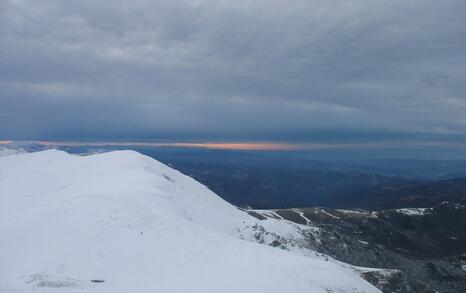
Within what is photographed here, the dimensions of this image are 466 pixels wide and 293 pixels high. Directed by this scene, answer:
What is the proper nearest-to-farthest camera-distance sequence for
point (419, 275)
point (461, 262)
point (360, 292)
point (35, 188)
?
1. point (360, 292)
2. point (35, 188)
3. point (419, 275)
4. point (461, 262)

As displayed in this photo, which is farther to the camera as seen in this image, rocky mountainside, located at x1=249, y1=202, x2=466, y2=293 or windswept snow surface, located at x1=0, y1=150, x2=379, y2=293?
rocky mountainside, located at x1=249, y1=202, x2=466, y2=293

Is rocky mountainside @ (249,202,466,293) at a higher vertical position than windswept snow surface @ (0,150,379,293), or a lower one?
lower

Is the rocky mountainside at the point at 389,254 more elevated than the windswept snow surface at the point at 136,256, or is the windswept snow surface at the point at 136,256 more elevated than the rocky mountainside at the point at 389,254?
the windswept snow surface at the point at 136,256

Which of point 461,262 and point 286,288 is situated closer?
point 286,288

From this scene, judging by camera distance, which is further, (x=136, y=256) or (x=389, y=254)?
(x=389, y=254)

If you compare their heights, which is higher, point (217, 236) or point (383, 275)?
point (217, 236)

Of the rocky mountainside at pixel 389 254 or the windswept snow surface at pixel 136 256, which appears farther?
the rocky mountainside at pixel 389 254

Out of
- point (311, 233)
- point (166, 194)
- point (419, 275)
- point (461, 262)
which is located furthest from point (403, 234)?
point (166, 194)

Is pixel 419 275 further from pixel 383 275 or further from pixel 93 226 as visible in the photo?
pixel 93 226

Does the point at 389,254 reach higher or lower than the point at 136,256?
lower

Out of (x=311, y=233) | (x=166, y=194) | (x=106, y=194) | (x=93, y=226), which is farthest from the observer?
(x=311, y=233)

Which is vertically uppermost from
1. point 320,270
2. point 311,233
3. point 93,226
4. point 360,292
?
point 93,226
